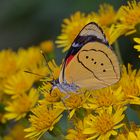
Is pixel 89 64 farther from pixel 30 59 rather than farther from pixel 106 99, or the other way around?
pixel 30 59

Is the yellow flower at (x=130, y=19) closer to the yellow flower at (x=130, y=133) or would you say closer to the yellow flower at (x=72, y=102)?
the yellow flower at (x=72, y=102)

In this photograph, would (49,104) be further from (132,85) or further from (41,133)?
(132,85)

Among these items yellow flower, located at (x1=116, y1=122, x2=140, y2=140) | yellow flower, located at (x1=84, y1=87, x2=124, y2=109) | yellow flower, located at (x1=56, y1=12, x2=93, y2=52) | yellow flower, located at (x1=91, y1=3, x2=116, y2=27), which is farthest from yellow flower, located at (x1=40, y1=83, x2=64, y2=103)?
yellow flower, located at (x1=91, y1=3, x2=116, y2=27)

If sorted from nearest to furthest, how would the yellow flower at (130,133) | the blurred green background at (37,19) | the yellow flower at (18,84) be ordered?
the yellow flower at (130,133) < the yellow flower at (18,84) < the blurred green background at (37,19)

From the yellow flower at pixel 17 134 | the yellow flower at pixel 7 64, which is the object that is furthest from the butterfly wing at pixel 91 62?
the yellow flower at pixel 7 64

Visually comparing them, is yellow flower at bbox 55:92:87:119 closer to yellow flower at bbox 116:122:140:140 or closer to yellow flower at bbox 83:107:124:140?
yellow flower at bbox 83:107:124:140

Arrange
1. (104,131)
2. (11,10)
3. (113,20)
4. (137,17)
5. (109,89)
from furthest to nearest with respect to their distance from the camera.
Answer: (11,10), (113,20), (137,17), (109,89), (104,131)

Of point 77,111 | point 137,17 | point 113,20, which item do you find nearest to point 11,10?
point 113,20
